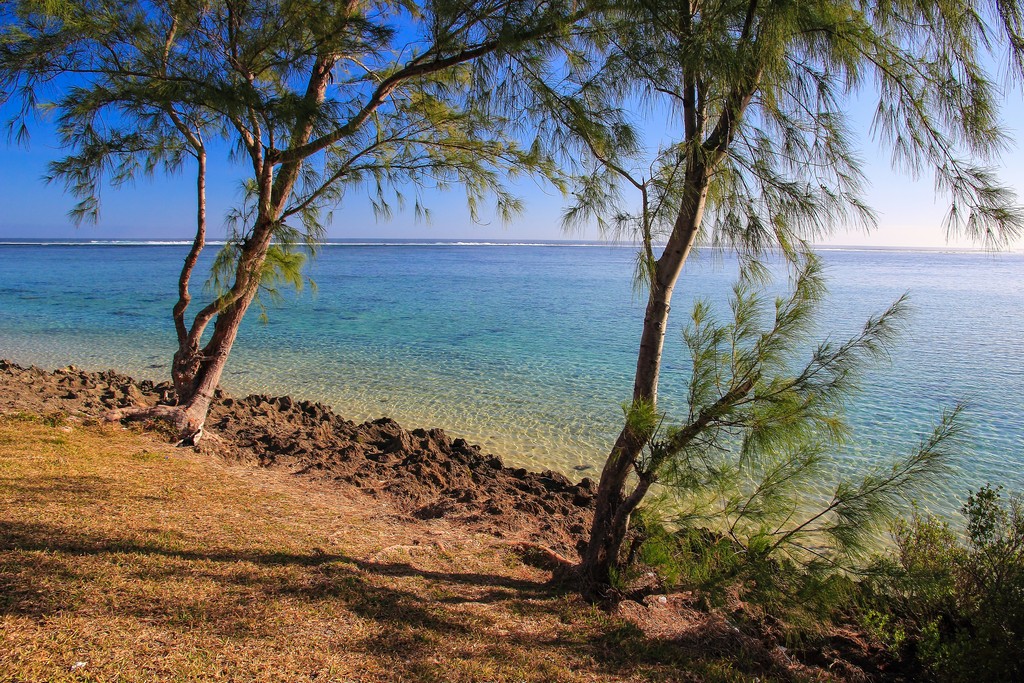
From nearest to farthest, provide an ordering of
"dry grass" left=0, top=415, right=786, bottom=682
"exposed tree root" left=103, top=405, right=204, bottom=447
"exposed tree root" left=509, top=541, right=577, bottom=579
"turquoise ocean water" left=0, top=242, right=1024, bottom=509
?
"dry grass" left=0, top=415, right=786, bottom=682, "exposed tree root" left=509, top=541, right=577, bottom=579, "exposed tree root" left=103, top=405, right=204, bottom=447, "turquoise ocean water" left=0, top=242, right=1024, bottom=509

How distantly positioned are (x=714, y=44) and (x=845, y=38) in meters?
0.66

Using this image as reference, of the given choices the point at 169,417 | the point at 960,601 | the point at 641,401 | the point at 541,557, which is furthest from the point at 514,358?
the point at 960,601

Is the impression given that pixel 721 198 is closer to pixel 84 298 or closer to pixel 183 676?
pixel 183 676

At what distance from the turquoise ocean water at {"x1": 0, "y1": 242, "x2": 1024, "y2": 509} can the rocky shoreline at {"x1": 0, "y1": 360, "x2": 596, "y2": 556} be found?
2.75 feet

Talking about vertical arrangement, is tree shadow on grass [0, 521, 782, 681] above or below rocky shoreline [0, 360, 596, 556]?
above

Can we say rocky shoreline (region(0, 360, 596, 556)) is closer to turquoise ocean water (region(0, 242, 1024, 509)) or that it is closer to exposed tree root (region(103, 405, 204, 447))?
exposed tree root (region(103, 405, 204, 447))

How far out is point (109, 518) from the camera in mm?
3824

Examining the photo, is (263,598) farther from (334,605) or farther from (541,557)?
(541,557)

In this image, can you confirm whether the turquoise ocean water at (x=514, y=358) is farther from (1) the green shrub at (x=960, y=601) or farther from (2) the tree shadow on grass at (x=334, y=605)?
(2) the tree shadow on grass at (x=334, y=605)

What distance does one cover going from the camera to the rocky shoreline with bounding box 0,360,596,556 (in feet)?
16.7

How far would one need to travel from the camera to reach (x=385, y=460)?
20.5ft

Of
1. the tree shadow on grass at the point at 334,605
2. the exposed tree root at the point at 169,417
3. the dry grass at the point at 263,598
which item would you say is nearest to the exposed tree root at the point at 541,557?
the dry grass at the point at 263,598

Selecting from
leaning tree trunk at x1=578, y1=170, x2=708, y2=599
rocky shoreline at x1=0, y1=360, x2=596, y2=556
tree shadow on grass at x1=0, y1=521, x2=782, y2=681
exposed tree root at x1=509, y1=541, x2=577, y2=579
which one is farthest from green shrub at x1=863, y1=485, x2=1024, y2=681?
rocky shoreline at x1=0, y1=360, x2=596, y2=556

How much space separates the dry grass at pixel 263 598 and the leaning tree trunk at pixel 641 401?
0.29 m
